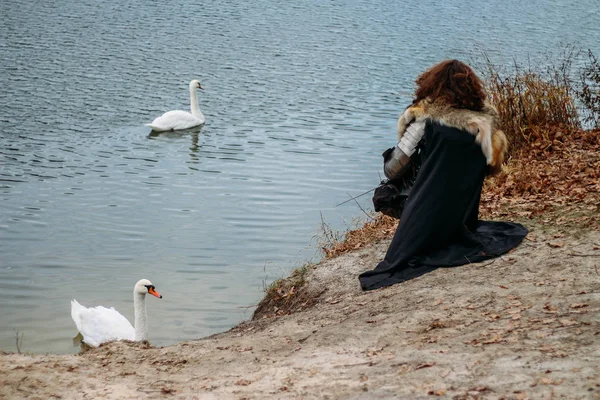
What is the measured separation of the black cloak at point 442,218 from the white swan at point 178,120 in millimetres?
11237

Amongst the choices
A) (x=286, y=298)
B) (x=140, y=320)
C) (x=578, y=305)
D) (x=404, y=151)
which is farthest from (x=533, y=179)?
(x=140, y=320)

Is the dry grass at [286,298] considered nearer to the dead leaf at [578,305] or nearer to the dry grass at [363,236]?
the dry grass at [363,236]

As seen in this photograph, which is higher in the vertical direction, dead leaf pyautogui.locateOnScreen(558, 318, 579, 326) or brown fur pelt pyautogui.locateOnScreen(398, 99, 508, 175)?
brown fur pelt pyautogui.locateOnScreen(398, 99, 508, 175)

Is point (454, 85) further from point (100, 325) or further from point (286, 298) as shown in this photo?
point (100, 325)

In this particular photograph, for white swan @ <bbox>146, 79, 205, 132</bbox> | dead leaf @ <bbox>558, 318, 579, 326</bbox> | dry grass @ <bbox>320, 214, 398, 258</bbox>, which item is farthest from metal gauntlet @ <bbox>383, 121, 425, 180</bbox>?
white swan @ <bbox>146, 79, 205, 132</bbox>

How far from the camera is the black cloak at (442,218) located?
7.39 m

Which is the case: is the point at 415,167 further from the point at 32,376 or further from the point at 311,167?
the point at 311,167

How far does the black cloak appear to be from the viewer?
7.39 metres

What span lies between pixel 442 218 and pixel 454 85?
1.16m

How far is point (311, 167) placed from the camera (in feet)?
53.2

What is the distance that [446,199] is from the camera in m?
7.52

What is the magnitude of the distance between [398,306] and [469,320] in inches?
32.9

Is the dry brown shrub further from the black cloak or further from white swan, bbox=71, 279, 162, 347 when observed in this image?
white swan, bbox=71, 279, 162, 347

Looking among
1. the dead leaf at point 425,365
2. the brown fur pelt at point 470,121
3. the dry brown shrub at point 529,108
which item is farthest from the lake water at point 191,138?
the dead leaf at point 425,365
